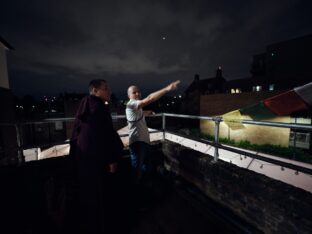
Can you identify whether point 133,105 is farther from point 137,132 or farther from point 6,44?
point 6,44

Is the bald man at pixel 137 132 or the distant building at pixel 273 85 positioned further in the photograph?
the distant building at pixel 273 85

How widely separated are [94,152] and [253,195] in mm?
2151

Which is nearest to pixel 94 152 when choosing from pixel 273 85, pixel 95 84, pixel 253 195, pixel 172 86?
pixel 95 84

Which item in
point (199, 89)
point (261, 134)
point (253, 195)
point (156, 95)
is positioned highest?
point (199, 89)

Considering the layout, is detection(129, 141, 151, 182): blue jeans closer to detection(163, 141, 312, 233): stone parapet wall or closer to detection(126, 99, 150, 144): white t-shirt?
detection(126, 99, 150, 144): white t-shirt

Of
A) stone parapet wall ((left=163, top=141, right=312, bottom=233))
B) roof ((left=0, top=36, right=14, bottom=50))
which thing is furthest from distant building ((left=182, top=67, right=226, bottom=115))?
stone parapet wall ((left=163, top=141, right=312, bottom=233))

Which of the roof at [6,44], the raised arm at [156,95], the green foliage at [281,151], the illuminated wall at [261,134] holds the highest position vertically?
the roof at [6,44]

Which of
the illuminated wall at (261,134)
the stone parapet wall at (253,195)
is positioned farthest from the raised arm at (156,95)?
the illuminated wall at (261,134)

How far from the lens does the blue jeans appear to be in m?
2.88

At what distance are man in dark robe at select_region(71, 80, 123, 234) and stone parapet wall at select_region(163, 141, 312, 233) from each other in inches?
63.9

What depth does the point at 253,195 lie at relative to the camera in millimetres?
2188

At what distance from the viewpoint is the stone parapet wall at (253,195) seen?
5.87ft

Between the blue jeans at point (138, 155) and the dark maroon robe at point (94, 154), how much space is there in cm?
77

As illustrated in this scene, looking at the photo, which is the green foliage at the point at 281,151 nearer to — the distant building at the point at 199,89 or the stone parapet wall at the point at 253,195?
the stone parapet wall at the point at 253,195
